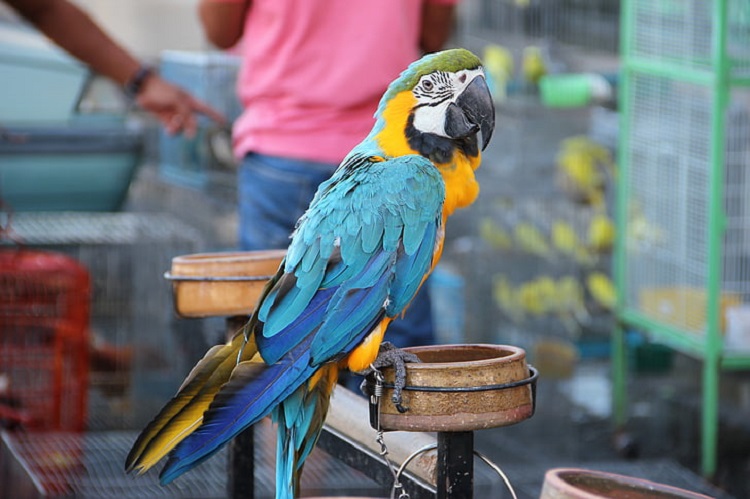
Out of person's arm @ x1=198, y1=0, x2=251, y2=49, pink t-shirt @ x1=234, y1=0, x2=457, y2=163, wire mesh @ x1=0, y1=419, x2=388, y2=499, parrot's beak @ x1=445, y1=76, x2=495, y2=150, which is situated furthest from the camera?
person's arm @ x1=198, y1=0, x2=251, y2=49

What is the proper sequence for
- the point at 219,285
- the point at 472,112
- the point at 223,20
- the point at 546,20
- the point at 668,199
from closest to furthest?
the point at 472,112, the point at 219,285, the point at 223,20, the point at 668,199, the point at 546,20

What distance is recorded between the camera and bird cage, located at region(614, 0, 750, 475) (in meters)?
3.33

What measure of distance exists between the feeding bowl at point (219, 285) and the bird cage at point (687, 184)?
6.29 ft

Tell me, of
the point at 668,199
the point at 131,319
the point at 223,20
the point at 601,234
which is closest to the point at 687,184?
the point at 668,199

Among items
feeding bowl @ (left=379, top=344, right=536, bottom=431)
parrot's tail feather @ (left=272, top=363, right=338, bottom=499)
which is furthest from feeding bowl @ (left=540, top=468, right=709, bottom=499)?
parrot's tail feather @ (left=272, top=363, right=338, bottom=499)

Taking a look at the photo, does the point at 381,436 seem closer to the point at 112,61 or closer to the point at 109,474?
the point at 109,474

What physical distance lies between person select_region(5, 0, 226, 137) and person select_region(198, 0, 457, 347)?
23 cm

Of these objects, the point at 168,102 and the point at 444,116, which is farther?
the point at 168,102

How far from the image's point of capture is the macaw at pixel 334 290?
137 centimetres

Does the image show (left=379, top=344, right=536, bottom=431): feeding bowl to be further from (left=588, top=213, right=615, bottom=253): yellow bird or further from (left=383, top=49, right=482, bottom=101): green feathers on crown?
(left=588, top=213, right=615, bottom=253): yellow bird

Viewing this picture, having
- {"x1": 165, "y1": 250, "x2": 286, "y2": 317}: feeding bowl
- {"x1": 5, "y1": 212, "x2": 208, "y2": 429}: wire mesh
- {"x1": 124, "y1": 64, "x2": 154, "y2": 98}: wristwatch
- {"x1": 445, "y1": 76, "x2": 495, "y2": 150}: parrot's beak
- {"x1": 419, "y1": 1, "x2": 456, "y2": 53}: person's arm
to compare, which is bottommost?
{"x1": 5, "y1": 212, "x2": 208, "y2": 429}: wire mesh

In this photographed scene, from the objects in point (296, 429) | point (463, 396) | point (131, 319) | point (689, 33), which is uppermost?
point (689, 33)

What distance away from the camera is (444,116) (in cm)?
164

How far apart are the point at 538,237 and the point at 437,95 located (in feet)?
7.91
